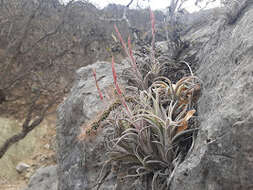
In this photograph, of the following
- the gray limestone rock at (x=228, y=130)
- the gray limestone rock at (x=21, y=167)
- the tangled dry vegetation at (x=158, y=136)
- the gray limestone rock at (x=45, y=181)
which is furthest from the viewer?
the gray limestone rock at (x=21, y=167)

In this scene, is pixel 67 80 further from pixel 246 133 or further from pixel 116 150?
pixel 246 133

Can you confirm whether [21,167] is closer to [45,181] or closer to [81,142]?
[45,181]

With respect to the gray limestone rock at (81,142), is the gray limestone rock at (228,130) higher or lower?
higher

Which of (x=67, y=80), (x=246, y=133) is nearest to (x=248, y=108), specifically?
(x=246, y=133)

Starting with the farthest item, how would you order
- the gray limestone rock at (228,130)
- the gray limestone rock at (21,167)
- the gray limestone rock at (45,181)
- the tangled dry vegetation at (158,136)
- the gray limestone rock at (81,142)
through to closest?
the gray limestone rock at (21,167), the gray limestone rock at (45,181), the gray limestone rock at (81,142), the tangled dry vegetation at (158,136), the gray limestone rock at (228,130)

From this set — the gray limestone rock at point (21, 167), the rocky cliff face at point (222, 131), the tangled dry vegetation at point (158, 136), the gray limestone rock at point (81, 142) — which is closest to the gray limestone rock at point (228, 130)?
the rocky cliff face at point (222, 131)

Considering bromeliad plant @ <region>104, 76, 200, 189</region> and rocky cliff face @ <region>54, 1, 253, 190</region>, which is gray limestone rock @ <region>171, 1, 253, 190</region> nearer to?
rocky cliff face @ <region>54, 1, 253, 190</region>

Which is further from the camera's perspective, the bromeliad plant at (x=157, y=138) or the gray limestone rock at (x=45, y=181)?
the gray limestone rock at (x=45, y=181)

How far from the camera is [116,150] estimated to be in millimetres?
1533

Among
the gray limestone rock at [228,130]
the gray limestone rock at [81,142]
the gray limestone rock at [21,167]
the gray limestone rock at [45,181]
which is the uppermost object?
the gray limestone rock at [228,130]

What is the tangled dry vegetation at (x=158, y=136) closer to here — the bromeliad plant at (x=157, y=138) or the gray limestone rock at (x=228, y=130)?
the bromeliad plant at (x=157, y=138)

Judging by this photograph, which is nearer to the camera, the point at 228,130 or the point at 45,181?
the point at 228,130

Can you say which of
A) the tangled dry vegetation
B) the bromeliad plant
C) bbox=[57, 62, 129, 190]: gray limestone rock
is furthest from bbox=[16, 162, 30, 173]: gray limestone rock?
the bromeliad plant

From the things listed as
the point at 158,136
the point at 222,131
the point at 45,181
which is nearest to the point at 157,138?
the point at 158,136
